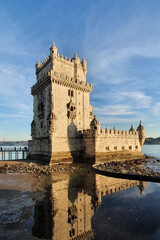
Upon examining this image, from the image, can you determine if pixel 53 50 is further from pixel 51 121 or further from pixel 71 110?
pixel 51 121

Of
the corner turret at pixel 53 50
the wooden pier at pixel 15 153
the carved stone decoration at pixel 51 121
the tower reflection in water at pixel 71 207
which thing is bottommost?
the wooden pier at pixel 15 153

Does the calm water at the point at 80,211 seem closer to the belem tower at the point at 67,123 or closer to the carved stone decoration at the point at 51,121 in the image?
the carved stone decoration at the point at 51,121

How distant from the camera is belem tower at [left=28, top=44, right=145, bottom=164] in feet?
86.7

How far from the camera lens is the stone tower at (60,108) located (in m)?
26.3

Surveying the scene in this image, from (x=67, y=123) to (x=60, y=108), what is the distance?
10.8ft

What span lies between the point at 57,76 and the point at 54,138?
39.0 ft

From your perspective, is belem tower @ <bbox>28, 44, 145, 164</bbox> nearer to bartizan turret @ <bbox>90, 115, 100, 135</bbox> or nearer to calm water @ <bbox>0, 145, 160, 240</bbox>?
bartizan turret @ <bbox>90, 115, 100, 135</bbox>

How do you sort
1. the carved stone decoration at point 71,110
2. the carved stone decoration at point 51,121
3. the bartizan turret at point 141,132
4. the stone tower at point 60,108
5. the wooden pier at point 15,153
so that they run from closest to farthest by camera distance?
the carved stone decoration at point 51,121 < the stone tower at point 60,108 < the carved stone decoration at point 71,110 < the bartizan turret at point 141,132 < the wooden pier at point 15,153

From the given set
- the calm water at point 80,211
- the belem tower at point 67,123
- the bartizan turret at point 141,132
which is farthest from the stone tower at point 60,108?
the bartizan turret at point 141,132

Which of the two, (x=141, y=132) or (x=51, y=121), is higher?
(x=51, y=121)

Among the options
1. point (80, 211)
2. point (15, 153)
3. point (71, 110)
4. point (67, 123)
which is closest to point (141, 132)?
point (71, 110)

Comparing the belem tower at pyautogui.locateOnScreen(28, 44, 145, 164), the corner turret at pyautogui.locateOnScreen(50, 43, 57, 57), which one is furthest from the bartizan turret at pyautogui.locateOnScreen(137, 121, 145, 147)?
the corner turret at pyautogui.locateOnScreen(50, 43, 57, 57)

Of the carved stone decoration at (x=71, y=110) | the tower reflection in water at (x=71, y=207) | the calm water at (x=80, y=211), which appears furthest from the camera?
the carved stone decoration at (x=71, y=110)

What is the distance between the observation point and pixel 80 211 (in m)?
8.48
